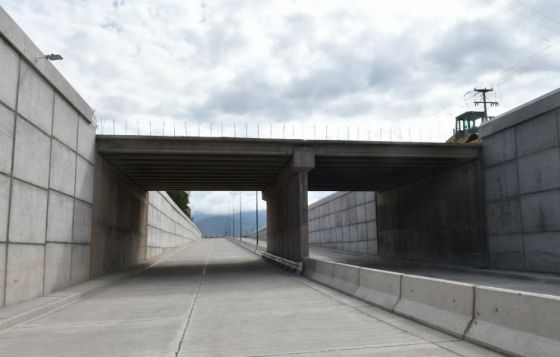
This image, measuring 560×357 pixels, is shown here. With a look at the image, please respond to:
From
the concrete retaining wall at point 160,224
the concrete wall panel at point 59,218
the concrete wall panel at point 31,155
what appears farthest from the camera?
the concrete retaining wall at point 160,224

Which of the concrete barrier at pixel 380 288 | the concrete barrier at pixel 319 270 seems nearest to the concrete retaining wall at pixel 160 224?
the concrete barrier at pixel 319 270

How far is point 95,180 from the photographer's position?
20.9 m

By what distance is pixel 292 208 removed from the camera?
27.0 m

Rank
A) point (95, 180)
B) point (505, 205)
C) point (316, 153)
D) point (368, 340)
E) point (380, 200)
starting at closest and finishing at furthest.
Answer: point (368, 340) → point (95, 180) → point (505, 205) → point (316, 153) → point (380, 200)

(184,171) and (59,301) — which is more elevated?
(184,171)

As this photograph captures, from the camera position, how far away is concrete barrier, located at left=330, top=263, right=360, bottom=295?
14.1 metres

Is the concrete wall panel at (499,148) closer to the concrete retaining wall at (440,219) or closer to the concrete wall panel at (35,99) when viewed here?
the concrete retaining wall at (440,219)

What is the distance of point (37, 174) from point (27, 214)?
135cm

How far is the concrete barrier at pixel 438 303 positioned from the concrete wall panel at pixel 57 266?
33.9 feet

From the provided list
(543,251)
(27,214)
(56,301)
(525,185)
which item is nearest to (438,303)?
(56,301)

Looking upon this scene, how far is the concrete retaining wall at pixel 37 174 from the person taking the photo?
11.8 meters

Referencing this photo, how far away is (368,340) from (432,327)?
1.58 metres

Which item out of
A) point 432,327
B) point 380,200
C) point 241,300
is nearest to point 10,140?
point 241,300

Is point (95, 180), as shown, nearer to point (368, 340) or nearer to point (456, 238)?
point (368, 340)
